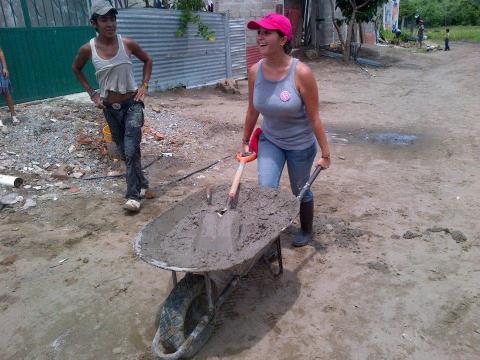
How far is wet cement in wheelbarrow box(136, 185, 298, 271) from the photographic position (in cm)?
232

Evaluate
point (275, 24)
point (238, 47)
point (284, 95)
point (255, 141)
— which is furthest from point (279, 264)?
point (238, 47)

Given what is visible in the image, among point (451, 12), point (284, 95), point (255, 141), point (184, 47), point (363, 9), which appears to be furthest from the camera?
point (451, 12)

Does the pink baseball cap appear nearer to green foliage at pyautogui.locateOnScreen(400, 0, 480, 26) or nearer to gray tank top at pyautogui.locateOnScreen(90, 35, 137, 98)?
gray tank top at pyautogui.locateOnScreen(90, 35, 137, 98)

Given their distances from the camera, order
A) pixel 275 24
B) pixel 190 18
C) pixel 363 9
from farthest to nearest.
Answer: pixel 363 9
pixel 190 18
pixel 275 24

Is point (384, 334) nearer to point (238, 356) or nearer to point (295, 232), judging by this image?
point (238, 356)

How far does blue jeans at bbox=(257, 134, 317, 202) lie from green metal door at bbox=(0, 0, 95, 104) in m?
5.62

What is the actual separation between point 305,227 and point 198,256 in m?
1.49

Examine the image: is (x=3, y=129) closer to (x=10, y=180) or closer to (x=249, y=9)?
(x=10, y=180)

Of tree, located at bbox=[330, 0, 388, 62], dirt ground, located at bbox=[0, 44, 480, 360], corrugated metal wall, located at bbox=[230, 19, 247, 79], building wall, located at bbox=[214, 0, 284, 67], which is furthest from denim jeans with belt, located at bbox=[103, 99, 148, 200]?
tree, located at bbox=[330, 0, 388, 62]

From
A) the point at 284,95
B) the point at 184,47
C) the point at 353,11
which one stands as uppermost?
the point at 353,11

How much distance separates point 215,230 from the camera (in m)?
2.50

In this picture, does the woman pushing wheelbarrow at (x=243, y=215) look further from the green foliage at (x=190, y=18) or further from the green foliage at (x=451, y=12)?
the green foliage at (x=451, y=12)

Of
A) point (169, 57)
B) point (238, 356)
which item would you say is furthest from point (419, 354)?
point (169, 57)

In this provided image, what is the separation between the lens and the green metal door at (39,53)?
6.95 meters
